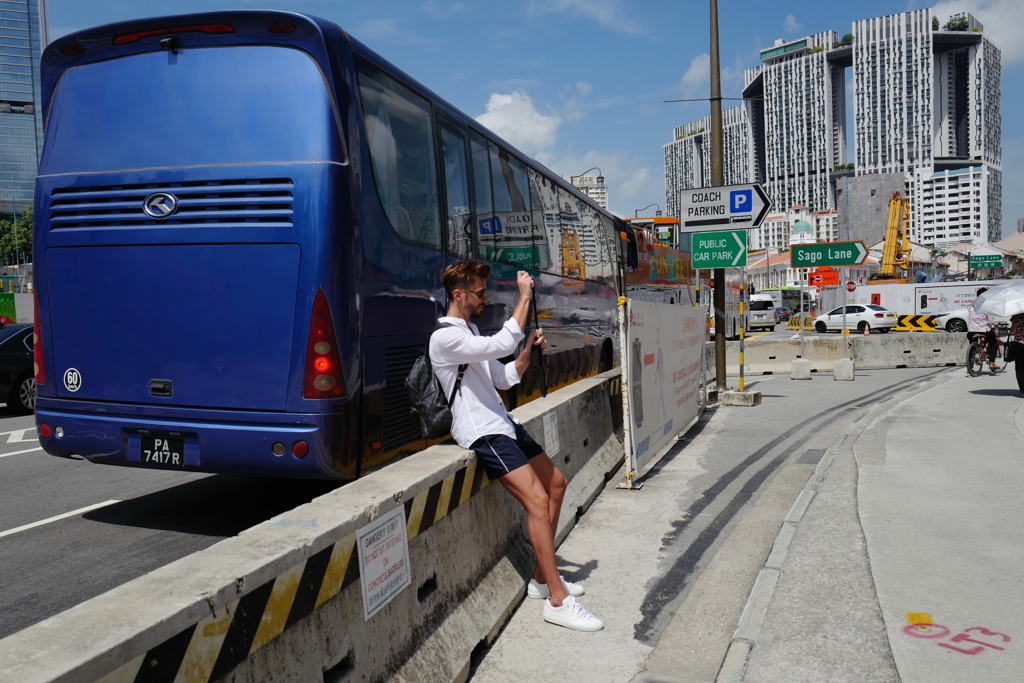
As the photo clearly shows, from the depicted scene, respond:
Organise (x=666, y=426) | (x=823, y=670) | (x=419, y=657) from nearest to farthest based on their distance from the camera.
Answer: (x=419, y=657) → (x=823, y=670) → (x=666, y=426)

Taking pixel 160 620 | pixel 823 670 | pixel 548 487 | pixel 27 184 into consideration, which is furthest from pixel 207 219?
pixel 27 184

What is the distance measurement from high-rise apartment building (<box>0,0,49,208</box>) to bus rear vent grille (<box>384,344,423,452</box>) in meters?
157

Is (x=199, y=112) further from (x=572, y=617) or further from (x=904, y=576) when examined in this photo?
(x=904, y=576)

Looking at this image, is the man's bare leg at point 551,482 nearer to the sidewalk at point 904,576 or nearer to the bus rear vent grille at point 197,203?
the sidewalk at point 904,576

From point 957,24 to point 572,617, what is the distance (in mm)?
227879

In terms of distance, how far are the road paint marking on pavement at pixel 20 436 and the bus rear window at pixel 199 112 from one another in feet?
19.8

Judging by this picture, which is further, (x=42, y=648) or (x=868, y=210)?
(x=868, y=210)

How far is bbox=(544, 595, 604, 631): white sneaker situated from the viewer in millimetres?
4164

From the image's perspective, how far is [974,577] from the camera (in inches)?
188

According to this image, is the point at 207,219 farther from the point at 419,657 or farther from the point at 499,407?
the point at 419,657

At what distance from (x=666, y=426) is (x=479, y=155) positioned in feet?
11.6

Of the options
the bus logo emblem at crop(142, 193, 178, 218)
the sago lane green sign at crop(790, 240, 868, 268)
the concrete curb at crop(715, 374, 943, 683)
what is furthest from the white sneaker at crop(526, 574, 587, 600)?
the sago lane green sign at crop(790, 240, 868, 268)

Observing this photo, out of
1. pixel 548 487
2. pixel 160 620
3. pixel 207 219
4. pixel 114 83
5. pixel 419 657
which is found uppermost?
pixel 114 83

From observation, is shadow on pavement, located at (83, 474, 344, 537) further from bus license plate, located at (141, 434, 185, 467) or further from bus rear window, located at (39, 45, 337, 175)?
bus rear window, located at (39, 45, 337, 175)
